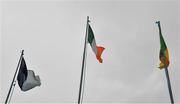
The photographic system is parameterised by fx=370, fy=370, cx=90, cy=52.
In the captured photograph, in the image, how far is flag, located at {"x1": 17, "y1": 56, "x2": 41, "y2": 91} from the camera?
2809 cm

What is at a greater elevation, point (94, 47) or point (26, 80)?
point (94, 47)

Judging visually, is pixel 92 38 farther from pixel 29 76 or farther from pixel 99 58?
pixel 29 76

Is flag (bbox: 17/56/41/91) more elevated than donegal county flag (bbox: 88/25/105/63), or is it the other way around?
donegal county flag (bbox: 88/25/105/63)

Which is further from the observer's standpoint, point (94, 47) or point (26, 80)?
point (94, 47)

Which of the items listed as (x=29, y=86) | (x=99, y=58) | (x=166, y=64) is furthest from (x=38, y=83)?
(x=166, y=64)

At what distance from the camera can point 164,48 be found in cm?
2908

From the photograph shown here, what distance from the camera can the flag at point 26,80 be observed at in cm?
2809

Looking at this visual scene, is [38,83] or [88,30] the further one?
[88,30]

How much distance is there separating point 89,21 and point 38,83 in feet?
21.6

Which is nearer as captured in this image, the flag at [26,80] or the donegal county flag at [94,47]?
the flag at [26,80]

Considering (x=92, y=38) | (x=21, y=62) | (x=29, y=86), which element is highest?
(x=92, y=38)

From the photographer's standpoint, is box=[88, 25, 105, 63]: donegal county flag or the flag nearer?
the flag

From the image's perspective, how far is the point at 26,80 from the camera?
28219 millimetres

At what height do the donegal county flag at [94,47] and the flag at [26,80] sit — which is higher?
the donegal county flag at [94,47]
